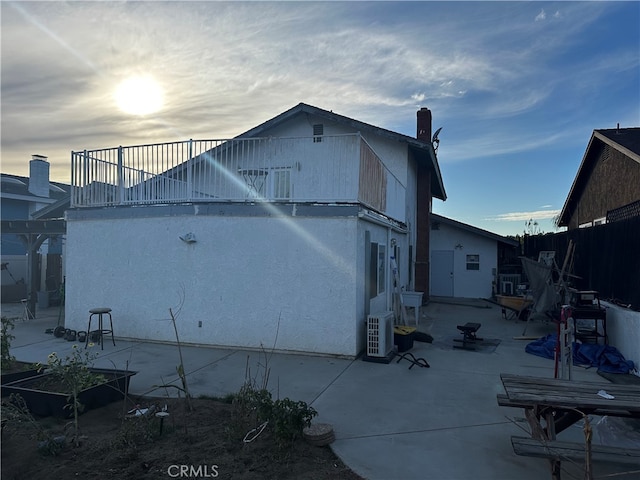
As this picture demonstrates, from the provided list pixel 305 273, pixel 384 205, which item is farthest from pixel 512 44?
pixel 305 273

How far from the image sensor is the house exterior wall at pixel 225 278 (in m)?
7.78

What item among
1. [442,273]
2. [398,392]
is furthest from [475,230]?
[398,392]

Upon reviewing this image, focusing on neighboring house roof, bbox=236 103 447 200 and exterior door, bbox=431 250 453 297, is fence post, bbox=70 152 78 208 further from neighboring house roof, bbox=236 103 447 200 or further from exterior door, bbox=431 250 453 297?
exterior door, bbox=431 250 453 297

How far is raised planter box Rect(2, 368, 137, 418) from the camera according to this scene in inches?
185

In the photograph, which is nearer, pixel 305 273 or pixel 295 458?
pixel 295 458

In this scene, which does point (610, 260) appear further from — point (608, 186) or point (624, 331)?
point (608, 186)

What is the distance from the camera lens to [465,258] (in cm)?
1895

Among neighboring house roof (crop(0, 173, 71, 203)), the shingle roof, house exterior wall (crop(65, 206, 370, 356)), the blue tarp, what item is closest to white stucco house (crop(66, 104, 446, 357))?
house exterior wall (crop(65, 206, 370, 356))

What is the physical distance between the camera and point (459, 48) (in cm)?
876

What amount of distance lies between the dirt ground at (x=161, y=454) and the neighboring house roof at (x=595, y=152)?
40.1 feet

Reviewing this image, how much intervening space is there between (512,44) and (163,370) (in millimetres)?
9008

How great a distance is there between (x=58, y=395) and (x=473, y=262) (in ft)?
56.1

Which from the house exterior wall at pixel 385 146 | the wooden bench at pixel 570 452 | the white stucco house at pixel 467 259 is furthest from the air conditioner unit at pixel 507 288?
the wooden bench at pixel 570 452

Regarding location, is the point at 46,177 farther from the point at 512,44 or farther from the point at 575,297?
the point at 575,297
